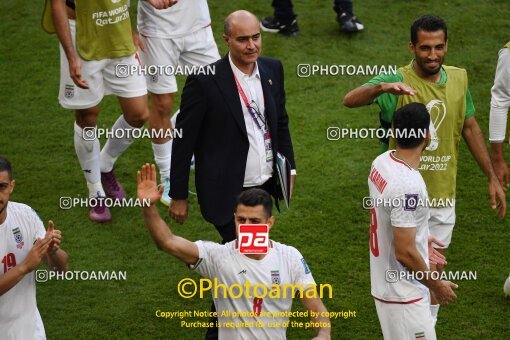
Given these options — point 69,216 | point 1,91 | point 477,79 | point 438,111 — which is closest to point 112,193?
point 69,216

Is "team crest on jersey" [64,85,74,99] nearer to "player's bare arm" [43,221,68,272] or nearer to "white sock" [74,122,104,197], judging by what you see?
"white sock" [74,122,104,197]

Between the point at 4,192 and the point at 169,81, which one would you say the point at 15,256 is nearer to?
the point at 4,192

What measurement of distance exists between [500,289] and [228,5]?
4.68 meters

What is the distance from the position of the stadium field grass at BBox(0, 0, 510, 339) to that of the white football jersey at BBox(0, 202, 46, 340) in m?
1.04

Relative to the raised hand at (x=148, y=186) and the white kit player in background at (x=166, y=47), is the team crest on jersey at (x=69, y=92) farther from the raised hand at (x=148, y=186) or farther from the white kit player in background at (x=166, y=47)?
the raised hand at (x=148, y=186)

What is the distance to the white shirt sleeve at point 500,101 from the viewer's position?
6418 mm

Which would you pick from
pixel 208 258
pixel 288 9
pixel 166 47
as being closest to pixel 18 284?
pixel 208 258

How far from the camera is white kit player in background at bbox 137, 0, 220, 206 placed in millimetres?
7707

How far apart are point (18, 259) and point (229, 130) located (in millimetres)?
1410

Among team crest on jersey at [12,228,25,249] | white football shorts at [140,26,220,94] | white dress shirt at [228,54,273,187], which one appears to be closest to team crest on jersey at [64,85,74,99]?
white football shorts at [140,26,220,94]

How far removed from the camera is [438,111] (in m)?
5.98

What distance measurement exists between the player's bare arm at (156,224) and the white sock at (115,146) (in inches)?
102

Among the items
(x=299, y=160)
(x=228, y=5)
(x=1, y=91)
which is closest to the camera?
(x=299, y=160)

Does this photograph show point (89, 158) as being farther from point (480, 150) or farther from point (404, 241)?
point (404, 241)
